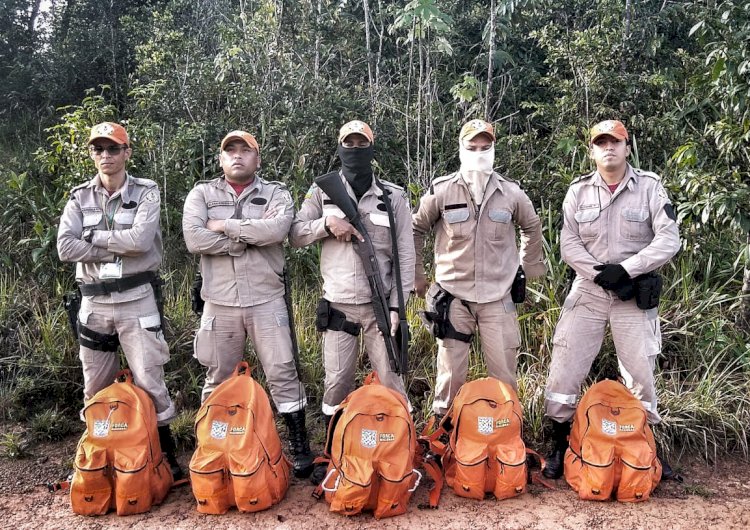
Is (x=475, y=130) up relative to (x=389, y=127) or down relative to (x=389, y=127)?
down

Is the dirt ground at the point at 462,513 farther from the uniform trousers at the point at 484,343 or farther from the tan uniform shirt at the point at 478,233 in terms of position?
the tan uniform shirt at the point at 478,233

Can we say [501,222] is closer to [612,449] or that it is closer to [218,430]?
[612,449]

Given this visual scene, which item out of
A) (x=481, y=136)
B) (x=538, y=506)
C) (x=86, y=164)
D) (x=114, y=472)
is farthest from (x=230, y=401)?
(x=86, y=164)

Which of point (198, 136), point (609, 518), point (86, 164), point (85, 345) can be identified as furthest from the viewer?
point (198, 136)

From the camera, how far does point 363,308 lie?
3.82 meters

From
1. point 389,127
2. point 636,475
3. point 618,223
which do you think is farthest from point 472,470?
point 389,127

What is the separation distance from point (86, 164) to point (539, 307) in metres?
4.23

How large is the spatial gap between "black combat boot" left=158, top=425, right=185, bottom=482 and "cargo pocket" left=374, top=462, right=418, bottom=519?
1.36 metres

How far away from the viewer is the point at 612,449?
353 cm

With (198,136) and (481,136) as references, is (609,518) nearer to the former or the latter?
(481,136)

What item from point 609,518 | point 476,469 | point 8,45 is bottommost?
point 609,518

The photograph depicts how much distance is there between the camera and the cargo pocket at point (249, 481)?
3355 millimetres

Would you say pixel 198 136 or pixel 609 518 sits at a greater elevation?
pixel 198 136

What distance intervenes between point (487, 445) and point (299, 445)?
1205 mm
